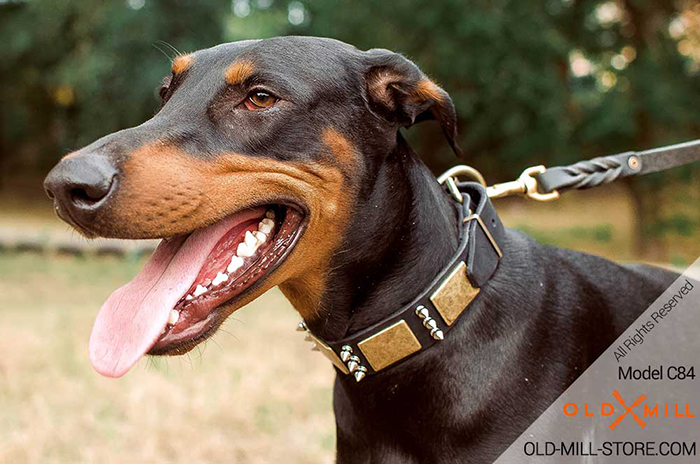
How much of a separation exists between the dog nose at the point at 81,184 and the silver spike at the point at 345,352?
0.89 m

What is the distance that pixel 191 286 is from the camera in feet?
7.80

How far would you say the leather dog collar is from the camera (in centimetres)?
241

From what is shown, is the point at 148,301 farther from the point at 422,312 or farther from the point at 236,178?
the point at 422,312

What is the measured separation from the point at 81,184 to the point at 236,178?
474mm

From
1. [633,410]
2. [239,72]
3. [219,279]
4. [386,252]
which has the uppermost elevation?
[239,72]

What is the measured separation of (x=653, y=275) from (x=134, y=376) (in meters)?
3.80

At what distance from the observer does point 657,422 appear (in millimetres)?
2709

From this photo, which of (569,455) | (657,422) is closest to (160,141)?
(569,455)

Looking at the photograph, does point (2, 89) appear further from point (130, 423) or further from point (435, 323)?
point (435, 323)

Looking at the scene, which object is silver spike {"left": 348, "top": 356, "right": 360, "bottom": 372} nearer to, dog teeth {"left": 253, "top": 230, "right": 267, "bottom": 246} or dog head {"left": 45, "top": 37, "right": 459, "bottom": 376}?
dog head {"left": 45, "top": 37, "right": 459, "bottom": 376}

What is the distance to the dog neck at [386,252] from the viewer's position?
252 centimetres

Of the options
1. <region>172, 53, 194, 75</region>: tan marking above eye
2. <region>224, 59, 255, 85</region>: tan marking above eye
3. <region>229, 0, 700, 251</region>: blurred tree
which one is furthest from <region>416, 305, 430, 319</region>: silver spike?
<region>229, 0, 700, 251</region>: blurred tree

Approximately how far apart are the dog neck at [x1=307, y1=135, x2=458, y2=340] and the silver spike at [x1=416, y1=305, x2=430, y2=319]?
9 cm

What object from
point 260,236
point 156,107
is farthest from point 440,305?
point 156,107
